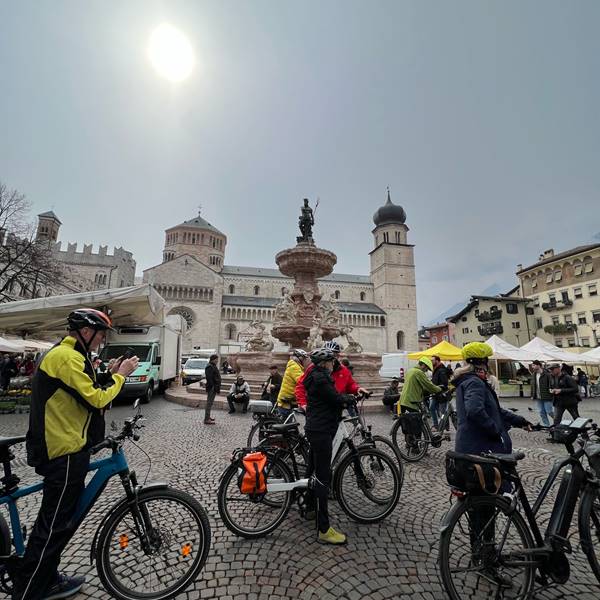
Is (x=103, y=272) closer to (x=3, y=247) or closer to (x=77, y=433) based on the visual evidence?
(x=3, y=247)

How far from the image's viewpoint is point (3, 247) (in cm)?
1798

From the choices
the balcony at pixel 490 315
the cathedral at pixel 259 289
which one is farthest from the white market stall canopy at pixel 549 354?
the cathedral at pixel 259 289

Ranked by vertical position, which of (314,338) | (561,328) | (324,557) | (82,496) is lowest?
(324,557)

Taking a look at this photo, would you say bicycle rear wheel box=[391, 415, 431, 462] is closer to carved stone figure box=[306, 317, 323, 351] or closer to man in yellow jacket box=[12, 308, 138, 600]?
man in yellow jacket box=[12, 308, 138, 600]

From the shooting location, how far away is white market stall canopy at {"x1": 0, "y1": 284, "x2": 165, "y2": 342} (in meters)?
11.4


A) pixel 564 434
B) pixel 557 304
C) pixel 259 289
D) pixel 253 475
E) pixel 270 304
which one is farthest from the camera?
pixel 259 289

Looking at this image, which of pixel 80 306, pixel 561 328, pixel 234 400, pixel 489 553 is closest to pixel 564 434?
pixel 489 553

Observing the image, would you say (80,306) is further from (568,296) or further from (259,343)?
(568,296)

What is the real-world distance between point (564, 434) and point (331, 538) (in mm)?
2225

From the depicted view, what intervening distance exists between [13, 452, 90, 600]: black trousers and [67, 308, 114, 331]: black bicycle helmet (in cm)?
88

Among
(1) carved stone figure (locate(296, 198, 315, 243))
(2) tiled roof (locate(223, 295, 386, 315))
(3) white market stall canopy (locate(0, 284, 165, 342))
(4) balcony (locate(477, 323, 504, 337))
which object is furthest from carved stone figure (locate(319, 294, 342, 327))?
(2) tiled roof (locate(223, 295, 386, 315))

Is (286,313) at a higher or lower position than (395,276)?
lower

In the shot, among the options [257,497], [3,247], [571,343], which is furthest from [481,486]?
[571,343]

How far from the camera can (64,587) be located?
2.31 m
